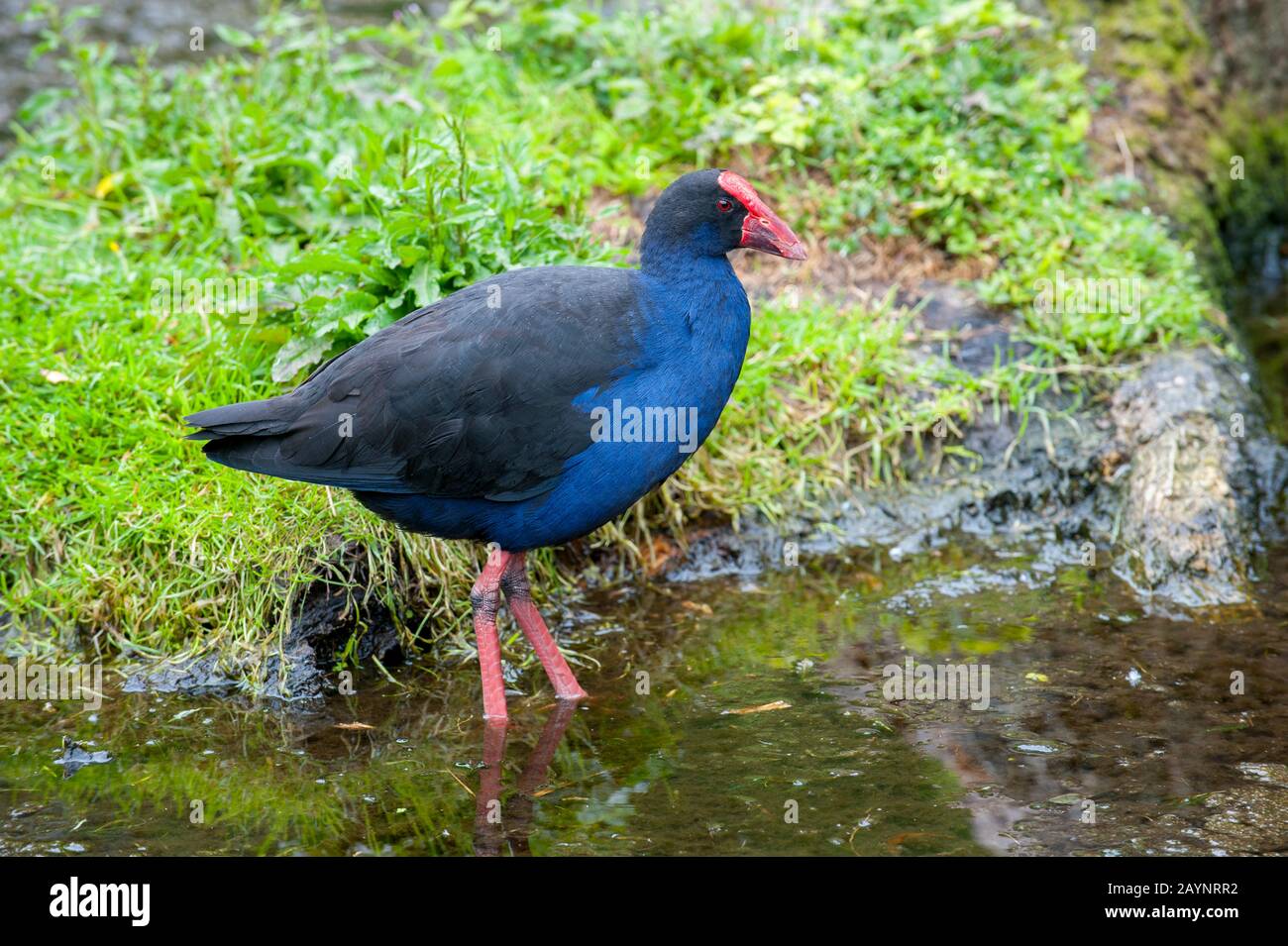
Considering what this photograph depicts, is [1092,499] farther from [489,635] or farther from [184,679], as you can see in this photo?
[184,679]

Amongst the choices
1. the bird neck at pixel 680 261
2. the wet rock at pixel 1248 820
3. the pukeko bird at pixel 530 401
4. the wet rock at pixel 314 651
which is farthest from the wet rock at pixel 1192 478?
the wet rock at pixel 314 651

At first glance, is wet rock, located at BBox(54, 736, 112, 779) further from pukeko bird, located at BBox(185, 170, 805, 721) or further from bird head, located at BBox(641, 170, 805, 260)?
bird head, located at BBox(641, 170, 805, 260)

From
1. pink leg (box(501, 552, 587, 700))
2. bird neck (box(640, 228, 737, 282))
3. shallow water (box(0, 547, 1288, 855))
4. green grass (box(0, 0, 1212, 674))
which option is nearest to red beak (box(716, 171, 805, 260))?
bird neck (box(640, 228, 737, 282))

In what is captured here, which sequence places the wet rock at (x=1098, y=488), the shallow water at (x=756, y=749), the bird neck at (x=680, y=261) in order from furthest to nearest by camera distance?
the wet rock at (x=1098, y=488) → the bird neck at (x=680, y=261) → the shallow water at (x=756, y=749)

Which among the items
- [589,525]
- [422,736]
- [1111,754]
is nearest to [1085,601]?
[1111,754]

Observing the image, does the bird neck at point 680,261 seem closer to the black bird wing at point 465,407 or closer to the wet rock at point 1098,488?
the black bird wing at point 465,407

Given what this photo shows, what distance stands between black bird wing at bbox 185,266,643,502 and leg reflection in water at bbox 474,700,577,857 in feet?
2.55

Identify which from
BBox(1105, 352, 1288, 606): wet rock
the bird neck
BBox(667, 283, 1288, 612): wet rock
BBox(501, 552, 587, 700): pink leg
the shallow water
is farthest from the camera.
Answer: BBox(667, 283, 1288, 612): wet rock

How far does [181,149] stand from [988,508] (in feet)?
13.9

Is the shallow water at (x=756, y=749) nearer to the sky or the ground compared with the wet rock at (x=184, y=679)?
nearer to the ground

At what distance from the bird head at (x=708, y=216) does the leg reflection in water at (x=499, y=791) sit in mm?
1596

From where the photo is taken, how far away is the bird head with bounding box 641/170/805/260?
4.40 metres

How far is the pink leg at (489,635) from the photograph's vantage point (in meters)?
4.45

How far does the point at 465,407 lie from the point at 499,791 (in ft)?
3.84
